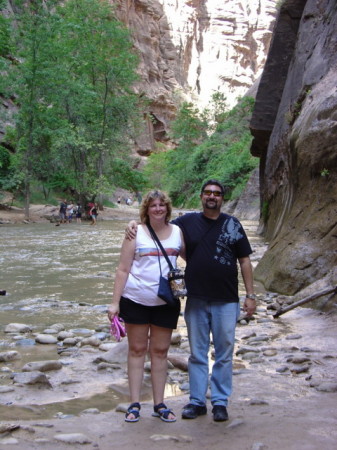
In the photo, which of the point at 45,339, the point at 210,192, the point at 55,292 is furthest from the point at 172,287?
the point at 55,292

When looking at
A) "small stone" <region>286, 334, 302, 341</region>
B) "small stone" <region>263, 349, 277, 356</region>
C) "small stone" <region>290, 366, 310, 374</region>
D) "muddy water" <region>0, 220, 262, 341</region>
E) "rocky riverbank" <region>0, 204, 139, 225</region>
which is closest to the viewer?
"small stone" <region>290, 366, 310, 374</region>

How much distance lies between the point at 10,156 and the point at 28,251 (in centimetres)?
2168

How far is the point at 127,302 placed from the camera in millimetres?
3758

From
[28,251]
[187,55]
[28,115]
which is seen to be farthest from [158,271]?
[187,55]

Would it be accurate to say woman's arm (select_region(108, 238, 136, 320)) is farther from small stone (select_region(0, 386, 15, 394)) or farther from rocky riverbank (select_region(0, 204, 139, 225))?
rocky riverbank (select_region(0, 204, 139, 225))

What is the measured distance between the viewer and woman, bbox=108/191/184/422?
3719 millimetres

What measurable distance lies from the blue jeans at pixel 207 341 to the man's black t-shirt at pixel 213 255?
0.09 meters

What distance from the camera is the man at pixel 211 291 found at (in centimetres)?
377

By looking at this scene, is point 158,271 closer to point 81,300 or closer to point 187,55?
point 81,300

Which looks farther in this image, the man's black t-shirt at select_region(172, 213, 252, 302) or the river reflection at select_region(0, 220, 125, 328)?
the river reflection at select_region(0, 220, 125, 328)

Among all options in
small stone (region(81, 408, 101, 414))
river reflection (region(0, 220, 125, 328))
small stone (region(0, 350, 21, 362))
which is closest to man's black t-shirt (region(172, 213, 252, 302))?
small stone (region(81, 408, 101, 414))

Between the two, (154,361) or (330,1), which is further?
(330,1)

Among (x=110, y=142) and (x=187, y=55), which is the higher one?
(x=187, y=55)

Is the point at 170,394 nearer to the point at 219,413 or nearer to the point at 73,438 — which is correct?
the point at 219,413
